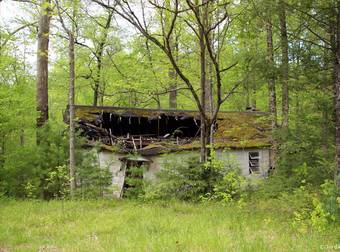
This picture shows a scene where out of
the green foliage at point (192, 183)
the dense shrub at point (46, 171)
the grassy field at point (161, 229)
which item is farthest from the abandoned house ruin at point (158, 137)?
the grassy field at point (161, 229)

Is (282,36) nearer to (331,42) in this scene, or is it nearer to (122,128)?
(331,42)

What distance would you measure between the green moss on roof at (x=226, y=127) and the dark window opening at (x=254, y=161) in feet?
1.78

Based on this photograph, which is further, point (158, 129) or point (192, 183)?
point (158, 129)

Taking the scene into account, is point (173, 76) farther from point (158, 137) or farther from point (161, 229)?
point (161, 229)

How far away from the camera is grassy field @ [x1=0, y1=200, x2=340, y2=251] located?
538 cm

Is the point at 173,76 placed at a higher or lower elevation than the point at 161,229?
higher

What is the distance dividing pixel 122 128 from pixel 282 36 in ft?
40.3

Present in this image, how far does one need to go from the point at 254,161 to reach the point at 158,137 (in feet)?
17.1

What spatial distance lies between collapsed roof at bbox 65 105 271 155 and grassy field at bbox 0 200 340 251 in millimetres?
6769

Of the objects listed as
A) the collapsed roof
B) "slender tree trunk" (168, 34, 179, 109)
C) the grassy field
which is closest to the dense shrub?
the collapsed roof

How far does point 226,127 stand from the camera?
61.8 ft

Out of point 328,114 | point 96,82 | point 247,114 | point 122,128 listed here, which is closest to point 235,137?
point 247,114

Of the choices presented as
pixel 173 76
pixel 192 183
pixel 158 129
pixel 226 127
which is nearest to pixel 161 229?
pixel 192 183

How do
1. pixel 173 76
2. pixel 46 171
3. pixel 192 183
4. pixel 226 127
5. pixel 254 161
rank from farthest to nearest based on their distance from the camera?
pixel 173 76 < pixel 226 127 < pixel 254 161 < pixel 46 171 < pixel 192 183
